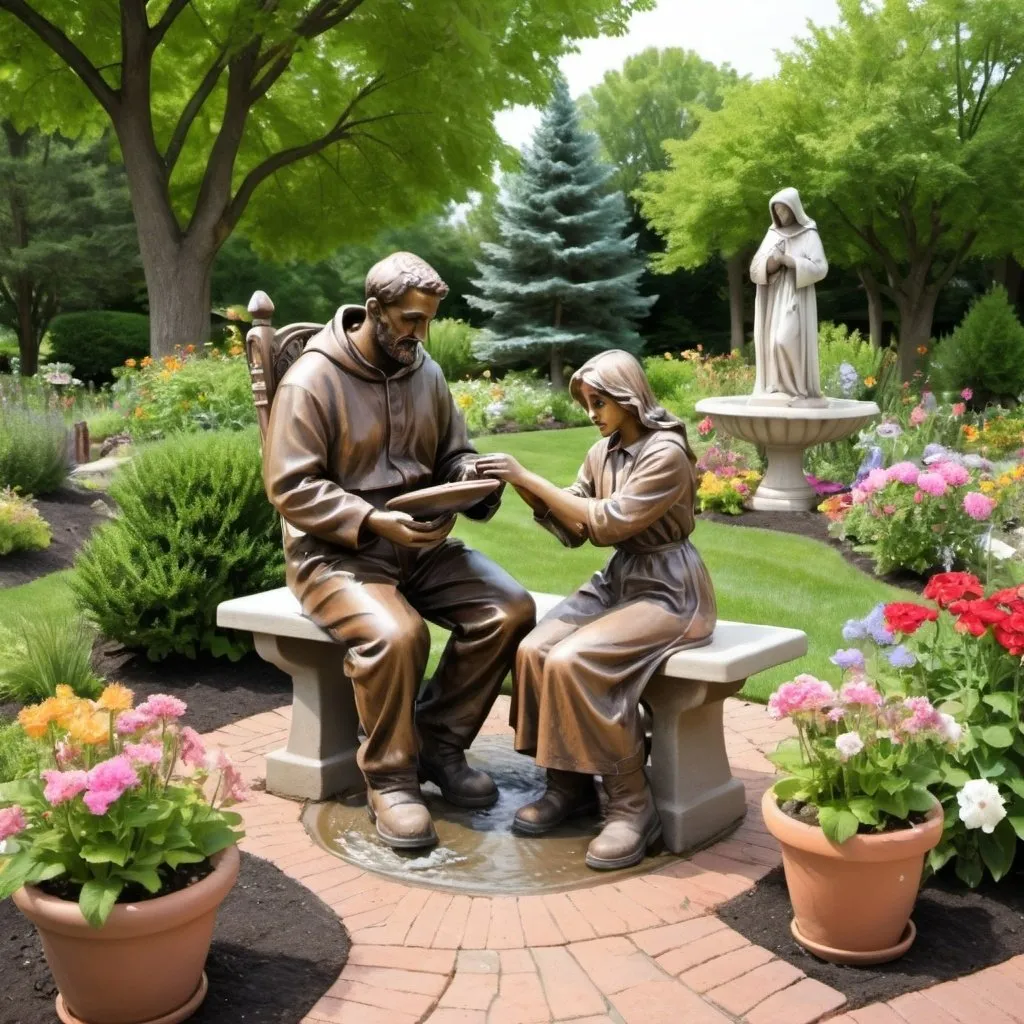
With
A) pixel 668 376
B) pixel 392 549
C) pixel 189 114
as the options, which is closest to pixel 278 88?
pixel 189 114

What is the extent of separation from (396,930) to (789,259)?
8759 millimetres

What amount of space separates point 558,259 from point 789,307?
14574mm

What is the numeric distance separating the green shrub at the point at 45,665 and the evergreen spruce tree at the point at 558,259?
1952cm

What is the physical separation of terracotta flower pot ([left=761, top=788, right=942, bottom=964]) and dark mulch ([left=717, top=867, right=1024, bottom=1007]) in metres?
0.06

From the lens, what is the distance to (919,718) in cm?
327

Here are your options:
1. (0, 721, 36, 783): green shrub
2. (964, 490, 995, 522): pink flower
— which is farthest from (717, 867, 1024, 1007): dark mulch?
(964, 490, 995, 522): pink flower

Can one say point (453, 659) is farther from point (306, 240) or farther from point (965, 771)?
point (306, 240)

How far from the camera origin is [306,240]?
1972cm

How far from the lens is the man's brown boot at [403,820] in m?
3.99

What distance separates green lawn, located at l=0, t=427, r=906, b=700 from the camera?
6.95m

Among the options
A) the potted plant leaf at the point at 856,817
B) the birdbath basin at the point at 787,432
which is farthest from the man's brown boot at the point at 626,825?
the birdbath basin at the point at 787,432

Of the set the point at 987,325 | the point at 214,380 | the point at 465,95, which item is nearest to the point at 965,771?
the point at 214,380

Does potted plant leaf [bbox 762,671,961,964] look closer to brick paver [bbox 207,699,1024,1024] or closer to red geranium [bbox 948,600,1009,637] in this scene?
brick paver [bbox 207,699,1024,1024]

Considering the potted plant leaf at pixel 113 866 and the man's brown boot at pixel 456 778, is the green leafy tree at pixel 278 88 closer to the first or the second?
the man's brown boot at pixel 456 778
